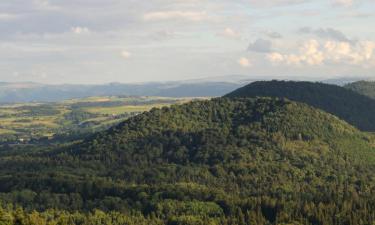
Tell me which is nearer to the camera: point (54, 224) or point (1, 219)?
point (1, 219)

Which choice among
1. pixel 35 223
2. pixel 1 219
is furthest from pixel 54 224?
pixel 1 219

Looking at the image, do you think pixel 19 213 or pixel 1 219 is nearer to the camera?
pixel 1 219

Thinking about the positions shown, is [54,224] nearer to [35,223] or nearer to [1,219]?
[35,223]
